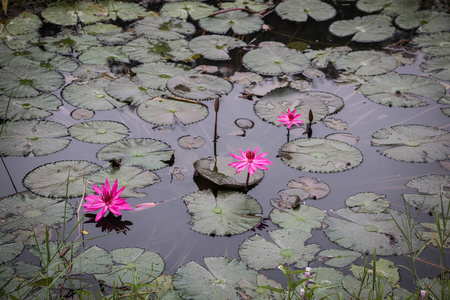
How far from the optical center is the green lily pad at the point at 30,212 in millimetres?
2535

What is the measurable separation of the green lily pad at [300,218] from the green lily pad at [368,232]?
0.19 feet

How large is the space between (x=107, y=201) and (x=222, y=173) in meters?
0.69

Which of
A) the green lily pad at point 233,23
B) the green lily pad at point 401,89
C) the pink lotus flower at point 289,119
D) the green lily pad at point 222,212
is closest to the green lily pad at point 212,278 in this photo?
the green lily pad at point 222,212

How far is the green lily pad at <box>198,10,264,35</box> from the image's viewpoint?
465 cm

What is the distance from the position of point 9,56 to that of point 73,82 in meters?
0.73

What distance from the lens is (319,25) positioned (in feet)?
15.8

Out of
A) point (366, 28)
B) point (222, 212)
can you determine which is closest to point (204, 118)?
point (222, 212)

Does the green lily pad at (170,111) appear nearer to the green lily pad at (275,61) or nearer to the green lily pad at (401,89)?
the green lily pad at (275,61)

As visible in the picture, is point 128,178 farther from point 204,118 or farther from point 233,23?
point 233,23

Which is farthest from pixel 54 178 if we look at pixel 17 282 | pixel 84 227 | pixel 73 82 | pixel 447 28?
pixel 447 28

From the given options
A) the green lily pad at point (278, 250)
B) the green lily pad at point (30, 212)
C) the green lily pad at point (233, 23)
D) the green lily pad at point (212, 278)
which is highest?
the green lily pad at point (233, 23)

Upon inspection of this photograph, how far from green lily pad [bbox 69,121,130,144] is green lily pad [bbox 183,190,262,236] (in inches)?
30.0

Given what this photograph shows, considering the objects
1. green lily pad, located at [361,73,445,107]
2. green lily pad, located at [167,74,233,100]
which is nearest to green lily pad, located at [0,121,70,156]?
green lily pad, located at [167,74,233,100]

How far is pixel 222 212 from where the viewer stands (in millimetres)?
2641
